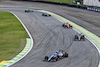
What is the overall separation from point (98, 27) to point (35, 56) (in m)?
20.9

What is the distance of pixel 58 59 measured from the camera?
20.1m

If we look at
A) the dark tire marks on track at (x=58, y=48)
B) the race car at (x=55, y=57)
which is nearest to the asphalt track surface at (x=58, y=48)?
the dark tire marks on track at (x=58, y=48)

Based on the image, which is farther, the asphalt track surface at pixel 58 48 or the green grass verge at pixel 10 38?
the green grass verge at pixel 10 38

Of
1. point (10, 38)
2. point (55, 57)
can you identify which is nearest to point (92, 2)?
point (10, 38)

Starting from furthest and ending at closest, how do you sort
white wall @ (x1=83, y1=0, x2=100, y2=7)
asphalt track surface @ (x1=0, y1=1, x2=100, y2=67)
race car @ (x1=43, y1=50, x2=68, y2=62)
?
white wall @ (x1=83, y1=0, x2=100, y2=7) < race car @ (x1=43, y1=50, x2=68, y2=62) < asphalt track surface @ (x1=0, y1=1, x2=100, y2=67)

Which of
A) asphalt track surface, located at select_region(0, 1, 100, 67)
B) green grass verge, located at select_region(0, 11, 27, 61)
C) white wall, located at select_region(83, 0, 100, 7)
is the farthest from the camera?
white wall, located at select_region(83, 0, 100, 7)

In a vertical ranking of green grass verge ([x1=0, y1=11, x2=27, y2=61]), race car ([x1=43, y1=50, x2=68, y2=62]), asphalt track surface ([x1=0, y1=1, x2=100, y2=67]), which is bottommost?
asphalt track surface ([x1=0, y1=1, x2=100, y2=67])

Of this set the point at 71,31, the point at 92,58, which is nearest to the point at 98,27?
the point at 71,31

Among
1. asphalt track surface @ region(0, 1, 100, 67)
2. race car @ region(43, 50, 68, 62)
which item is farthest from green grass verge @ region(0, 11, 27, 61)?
race car @ region(43, 50, 68, 62)

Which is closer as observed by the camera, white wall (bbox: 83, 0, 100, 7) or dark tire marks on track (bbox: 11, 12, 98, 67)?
dark tire marks on track (bbox: 11, 12, 98, 67)

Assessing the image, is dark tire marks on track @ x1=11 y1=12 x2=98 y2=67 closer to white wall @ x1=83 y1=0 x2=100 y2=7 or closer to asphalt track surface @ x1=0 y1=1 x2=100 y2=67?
asphalt track surface @ x1=0 y1=1 x2=100 y2=67

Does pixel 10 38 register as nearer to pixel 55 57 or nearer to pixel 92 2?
pixel 55 57

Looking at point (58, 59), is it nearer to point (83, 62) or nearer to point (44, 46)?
point (83, 62)

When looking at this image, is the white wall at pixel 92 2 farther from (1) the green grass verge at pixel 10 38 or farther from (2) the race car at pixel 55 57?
(2) the race car at pixel 55 57
